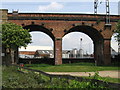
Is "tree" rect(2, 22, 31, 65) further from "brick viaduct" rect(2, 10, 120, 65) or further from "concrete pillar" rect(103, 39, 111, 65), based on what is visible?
"concrete pillar" rect(103, 39, 111, 65)

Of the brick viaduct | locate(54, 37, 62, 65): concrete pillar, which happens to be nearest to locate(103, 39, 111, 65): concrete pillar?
the brick viaduct

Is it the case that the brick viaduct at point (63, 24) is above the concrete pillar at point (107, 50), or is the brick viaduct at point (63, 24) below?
above

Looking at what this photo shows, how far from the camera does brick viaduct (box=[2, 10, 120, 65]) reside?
41688mm

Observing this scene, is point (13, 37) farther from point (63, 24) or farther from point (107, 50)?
point (107, 50)

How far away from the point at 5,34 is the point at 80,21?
14.1 meters

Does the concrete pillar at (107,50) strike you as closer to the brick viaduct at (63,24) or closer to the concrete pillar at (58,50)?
the brick viaduct at (63,24)

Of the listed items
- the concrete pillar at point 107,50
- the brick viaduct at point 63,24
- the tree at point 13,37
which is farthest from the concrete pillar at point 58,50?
the concrete pillar at point 107,50

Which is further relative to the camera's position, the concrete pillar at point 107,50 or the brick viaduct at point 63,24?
the concrete pillar at point 107,50

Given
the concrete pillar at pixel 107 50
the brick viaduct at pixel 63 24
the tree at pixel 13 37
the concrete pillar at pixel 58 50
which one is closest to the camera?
the tree at pixel 13 37

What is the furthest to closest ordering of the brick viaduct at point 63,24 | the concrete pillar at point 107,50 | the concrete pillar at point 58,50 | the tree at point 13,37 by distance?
the concrete pillar at point 107,50 < the concrete pillar at point 58,50 < the brick viaduct at point 63,24 < the tree at point 13,37

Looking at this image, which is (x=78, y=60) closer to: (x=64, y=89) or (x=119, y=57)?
(x=119, y=57)

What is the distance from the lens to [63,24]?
42375 millimetres

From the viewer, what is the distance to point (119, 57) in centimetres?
5144

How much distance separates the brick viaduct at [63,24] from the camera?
41688 mm
